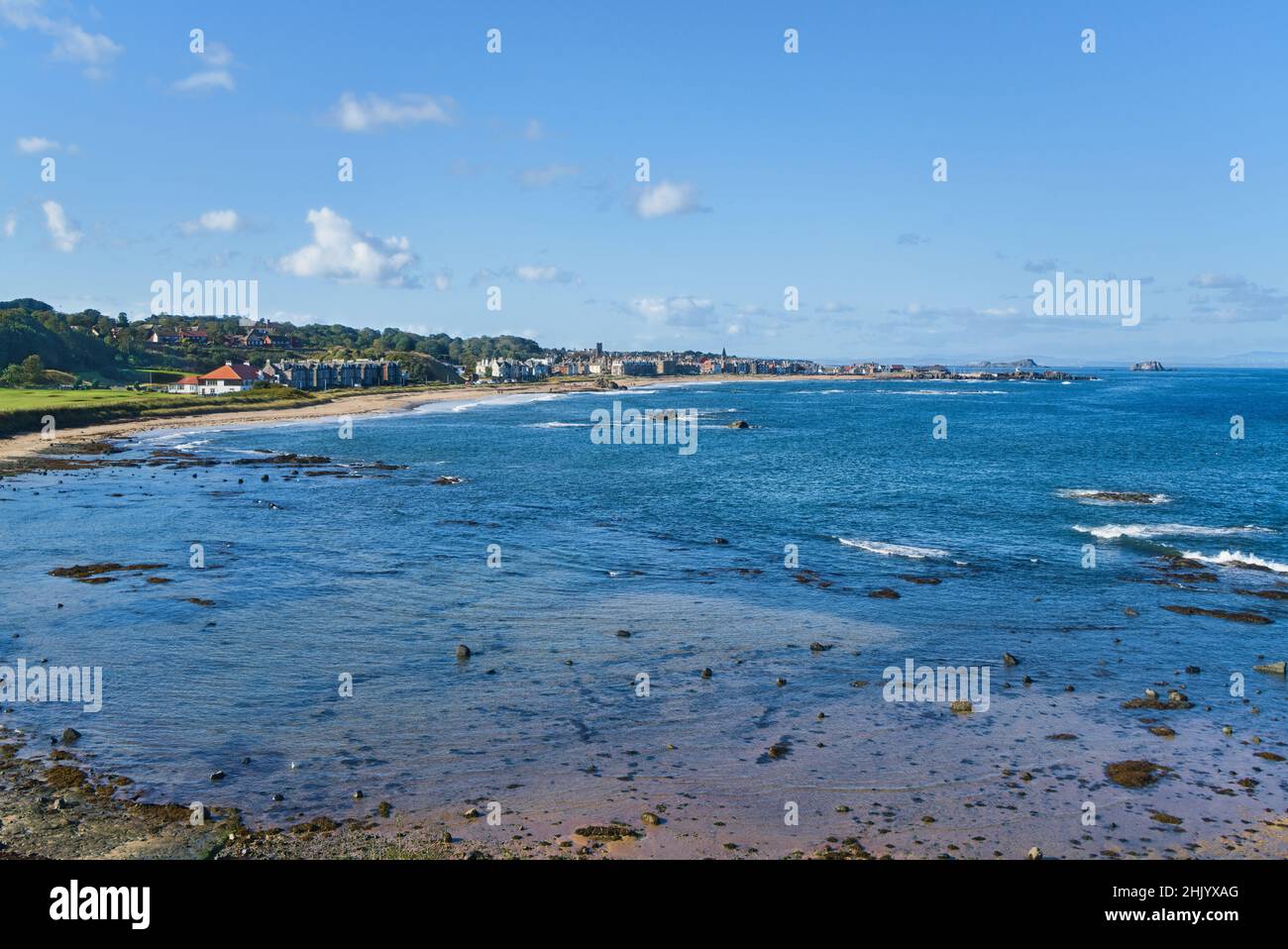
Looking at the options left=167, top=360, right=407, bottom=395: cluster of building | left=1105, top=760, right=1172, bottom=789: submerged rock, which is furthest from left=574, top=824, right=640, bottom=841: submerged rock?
left=167, top=360, right=407, bottom=395: cluster of building

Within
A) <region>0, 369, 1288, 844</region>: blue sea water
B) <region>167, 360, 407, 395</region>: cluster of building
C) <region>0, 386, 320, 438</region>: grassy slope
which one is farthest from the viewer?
<region>167, 360, 407, 395</region>: cluster of building

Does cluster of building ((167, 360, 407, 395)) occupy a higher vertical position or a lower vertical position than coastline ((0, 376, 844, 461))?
higher

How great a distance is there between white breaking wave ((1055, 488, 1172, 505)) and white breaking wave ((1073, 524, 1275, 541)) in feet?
24.8

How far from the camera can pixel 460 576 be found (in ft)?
119

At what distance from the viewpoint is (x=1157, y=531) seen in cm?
4594

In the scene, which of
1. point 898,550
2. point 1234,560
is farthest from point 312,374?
point 1234,560

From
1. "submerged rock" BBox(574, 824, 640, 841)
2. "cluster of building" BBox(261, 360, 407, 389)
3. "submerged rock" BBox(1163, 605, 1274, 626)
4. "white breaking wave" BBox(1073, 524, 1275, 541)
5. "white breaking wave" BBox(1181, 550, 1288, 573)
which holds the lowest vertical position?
"submerged rock" BBox(574, 824, 640, 841)

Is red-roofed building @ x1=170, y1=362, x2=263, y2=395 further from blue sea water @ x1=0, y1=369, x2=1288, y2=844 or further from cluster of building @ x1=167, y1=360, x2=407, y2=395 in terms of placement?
blue sea water @ x1=0, y1=369, x2=1288, y2=844

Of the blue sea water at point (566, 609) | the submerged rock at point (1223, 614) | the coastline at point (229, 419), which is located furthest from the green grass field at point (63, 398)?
the submerged rock at point (1223, 614)

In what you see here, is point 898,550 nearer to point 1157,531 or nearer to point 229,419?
point 1157,531

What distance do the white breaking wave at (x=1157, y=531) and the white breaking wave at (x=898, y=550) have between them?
9137 mm

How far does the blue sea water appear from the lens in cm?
1995

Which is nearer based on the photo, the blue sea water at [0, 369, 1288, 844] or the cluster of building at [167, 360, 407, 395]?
the blue sea water at [0, 369, 1288, 844]
